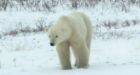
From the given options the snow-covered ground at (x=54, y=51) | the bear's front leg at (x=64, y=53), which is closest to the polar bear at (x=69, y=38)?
the bear's front leg at (x=64, y=53)

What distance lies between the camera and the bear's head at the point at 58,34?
5.42 meters

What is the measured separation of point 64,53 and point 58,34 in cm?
52

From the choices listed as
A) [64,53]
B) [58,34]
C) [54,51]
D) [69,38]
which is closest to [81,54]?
Answer: [64,53]

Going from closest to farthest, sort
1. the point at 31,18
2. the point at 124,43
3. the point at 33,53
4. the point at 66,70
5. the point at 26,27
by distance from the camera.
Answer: the point at 66,70 → the point at 33,53 → the point at 124,43 → the point at 26,27 → the point at 31,18

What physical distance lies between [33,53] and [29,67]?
4.83 feet

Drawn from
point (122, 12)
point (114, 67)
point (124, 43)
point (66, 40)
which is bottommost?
point (122, 12)

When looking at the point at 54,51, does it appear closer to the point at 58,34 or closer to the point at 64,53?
the point at 64,53

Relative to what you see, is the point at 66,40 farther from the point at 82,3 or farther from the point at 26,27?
the point at 82,3

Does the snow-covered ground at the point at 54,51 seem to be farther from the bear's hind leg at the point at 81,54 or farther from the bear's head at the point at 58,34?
the bear's head at the point at 58,34

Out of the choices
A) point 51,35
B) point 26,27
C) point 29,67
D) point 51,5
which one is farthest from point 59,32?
point 51,5


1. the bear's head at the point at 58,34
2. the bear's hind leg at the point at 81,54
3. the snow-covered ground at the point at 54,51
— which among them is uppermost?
the bear's head at the point at 58,34

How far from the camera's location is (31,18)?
12.6m

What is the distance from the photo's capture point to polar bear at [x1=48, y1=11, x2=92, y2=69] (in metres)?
5.47

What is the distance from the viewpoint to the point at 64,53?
589 centimetres
